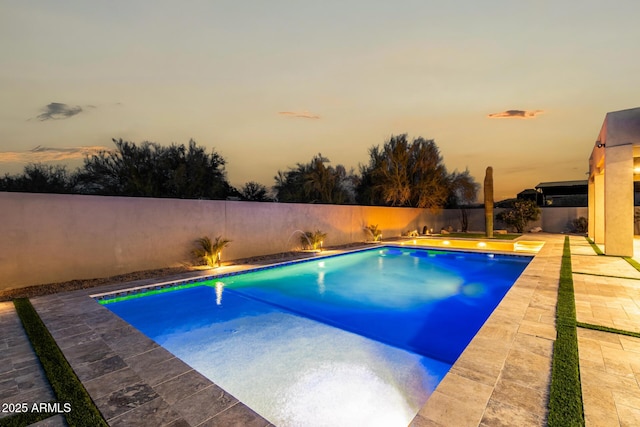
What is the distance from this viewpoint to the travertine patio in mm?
1879

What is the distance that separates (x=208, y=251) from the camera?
7.59 metres

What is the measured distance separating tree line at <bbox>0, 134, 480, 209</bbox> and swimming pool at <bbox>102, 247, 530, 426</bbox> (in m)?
7.97

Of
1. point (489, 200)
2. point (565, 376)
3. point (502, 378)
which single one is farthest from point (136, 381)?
point (489, 200)

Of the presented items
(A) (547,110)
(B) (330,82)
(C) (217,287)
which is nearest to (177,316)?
(C) (217,287)

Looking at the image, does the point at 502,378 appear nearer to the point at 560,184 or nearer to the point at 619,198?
the point at 619,198

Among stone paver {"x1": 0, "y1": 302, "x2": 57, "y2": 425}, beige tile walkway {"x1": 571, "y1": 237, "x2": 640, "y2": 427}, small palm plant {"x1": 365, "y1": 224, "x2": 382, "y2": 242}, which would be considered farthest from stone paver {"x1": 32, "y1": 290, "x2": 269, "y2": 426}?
small palm plant {"x1": 365, "y1": 224, "x2": 382, "y2": 242}

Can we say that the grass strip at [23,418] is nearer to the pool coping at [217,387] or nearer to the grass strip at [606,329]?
the pool coping at [217,387]

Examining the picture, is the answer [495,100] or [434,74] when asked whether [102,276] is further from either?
[495,100]

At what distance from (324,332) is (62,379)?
2.94 meters

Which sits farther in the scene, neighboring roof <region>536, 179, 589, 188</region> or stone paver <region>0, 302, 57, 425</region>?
neighboring roof <region>536, 179, 589, 188</region>

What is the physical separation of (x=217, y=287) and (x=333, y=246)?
6.39 m

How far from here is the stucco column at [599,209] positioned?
11.1 metres

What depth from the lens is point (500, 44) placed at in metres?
8.38

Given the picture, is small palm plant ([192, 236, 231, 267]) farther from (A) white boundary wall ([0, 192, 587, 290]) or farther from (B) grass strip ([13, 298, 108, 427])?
(B) grass strip ([13, 298, 108, 427])
